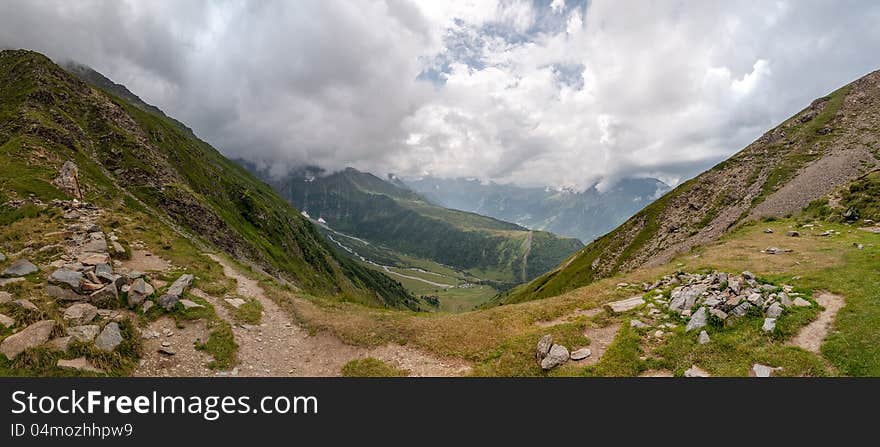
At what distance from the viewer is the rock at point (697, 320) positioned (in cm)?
1673

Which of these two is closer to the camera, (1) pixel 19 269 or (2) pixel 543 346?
(2) pixel 543 346

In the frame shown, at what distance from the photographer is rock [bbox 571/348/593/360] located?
16125mm

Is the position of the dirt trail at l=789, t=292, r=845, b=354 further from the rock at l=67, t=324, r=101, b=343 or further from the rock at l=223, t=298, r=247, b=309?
the rock at l=67, t=324, r=101, b=343

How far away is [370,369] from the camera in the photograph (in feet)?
56.2

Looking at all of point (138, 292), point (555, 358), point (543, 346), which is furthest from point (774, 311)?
point (138, 292)

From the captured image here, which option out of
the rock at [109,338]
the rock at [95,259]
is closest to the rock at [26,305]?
the rock at [109,338]

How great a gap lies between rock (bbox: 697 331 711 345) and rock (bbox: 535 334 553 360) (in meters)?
6.64

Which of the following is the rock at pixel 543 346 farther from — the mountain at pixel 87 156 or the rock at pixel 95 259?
the rock at pixel 95 259

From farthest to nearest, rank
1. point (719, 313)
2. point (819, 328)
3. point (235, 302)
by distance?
1. point (235, 302)
2. point (719, 313)
3. point (819, 328)

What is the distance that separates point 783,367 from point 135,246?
4412cm

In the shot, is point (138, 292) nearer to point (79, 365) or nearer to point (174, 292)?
point (174, 292)

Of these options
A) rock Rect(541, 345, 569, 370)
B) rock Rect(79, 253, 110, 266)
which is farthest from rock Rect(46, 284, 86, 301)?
rock Rect(541, 345, 569, 370)

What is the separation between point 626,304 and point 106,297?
32.1m

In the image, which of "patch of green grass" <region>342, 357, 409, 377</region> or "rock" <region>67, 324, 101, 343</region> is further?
"patch of green grass" <region>342, 357, 409, 377</region>
